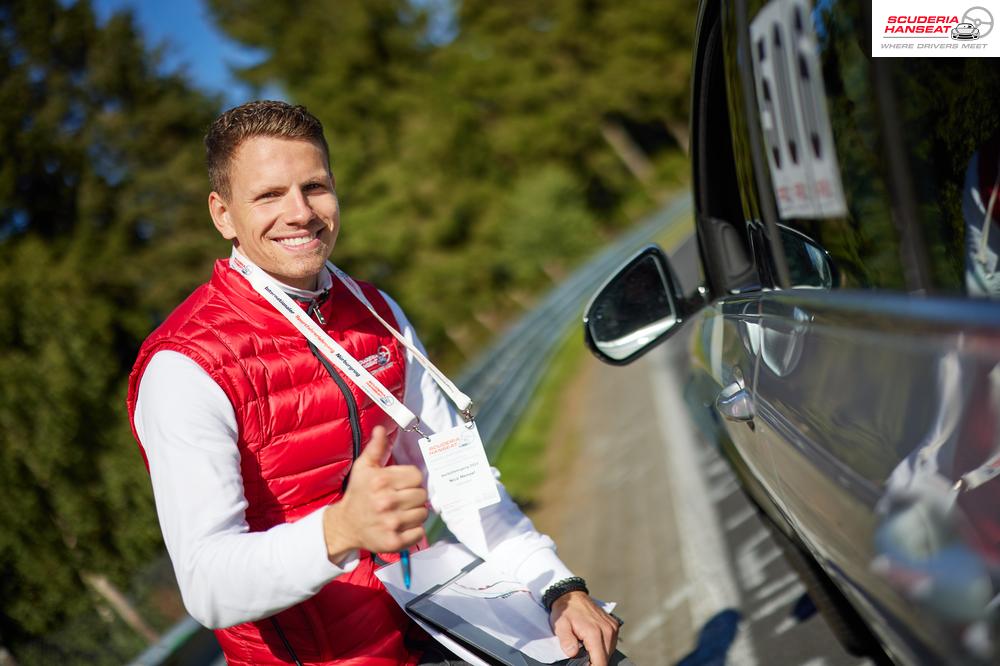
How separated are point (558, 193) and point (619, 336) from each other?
38.1 meters

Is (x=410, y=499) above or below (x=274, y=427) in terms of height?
below

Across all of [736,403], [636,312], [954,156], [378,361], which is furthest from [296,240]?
[636,312]

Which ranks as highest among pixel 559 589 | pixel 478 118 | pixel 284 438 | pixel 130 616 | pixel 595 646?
pixel 478 118

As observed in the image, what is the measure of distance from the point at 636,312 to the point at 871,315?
172cm

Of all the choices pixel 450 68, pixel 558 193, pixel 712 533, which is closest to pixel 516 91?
pixel 450 68

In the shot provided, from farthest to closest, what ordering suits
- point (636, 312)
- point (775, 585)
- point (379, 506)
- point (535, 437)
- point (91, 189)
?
point (91, 189) → point (535, 437) → point (775, 585) → point (636, 312) → point (379, 506)

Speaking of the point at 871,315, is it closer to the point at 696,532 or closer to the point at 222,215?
the point at 222,215

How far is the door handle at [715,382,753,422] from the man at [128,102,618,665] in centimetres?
59

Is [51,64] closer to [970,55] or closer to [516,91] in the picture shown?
[516,91]

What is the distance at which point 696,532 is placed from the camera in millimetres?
5023

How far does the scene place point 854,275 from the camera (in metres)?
1.82

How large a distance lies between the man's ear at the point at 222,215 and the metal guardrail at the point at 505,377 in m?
1.84

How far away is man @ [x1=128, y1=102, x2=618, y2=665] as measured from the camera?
176cm

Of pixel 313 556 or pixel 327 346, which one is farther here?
pixel 327 346
